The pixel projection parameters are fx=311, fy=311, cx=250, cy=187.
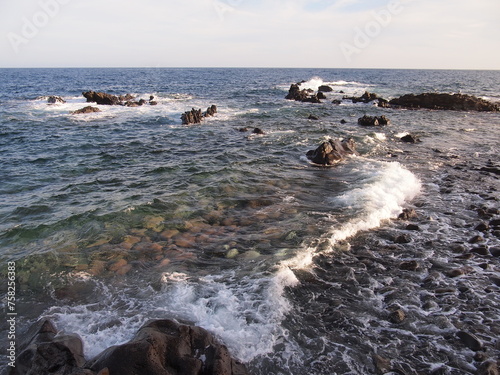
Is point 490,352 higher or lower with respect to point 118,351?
lower

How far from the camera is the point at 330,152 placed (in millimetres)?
16406

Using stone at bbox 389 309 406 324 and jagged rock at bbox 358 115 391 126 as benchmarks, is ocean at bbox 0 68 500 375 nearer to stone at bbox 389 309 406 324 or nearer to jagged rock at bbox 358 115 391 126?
stone at bbox 389 309 406 324

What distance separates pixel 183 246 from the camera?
28.4 ft

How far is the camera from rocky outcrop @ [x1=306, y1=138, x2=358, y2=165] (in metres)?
16.0

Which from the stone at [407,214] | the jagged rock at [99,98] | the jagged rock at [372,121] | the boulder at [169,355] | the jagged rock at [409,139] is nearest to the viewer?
the boulder at [169,355]

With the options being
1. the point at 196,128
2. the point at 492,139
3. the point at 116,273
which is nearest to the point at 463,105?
the point at 492,139

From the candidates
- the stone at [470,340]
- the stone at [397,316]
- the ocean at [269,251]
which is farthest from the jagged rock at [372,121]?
the stone at [470,340]

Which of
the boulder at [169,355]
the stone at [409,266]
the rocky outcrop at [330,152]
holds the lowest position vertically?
the stone at [409,266]

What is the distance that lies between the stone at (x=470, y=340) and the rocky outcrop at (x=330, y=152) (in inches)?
435

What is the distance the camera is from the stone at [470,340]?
17.5ft

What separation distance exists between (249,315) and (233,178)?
820 centimetres

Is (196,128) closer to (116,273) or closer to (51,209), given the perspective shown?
(51,209)

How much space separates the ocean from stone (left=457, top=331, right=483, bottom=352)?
0.05 meters

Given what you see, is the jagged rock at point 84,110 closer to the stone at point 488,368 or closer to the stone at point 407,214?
the stone at point 407,214
